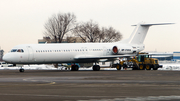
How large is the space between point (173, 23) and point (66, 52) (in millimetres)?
16759

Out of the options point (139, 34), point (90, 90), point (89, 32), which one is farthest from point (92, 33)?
point (90, 90)

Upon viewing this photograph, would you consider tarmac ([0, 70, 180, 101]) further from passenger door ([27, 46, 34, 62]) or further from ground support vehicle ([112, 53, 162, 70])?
ground support vehicle ([112, 53, 162, 70])

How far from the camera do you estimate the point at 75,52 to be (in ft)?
155

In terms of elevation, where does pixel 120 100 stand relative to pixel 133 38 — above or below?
below

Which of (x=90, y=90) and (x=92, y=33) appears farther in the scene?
(x=92, y=33)

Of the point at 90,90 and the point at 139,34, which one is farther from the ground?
the point at 139,34

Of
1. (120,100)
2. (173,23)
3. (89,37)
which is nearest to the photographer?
(120,100)

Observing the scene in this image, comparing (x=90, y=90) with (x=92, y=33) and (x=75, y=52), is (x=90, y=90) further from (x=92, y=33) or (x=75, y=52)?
(x=92, y=33)

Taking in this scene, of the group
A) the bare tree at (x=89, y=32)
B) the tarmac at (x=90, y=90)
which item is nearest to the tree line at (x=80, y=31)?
the bare tree at (x=89, y=32)

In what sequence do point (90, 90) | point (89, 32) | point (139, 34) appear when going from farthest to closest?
1. point (89, 32)
2. point (139, 34)
3. point (90, 90)

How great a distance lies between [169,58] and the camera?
18950 centimetres

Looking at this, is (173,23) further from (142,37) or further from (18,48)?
(18,48)

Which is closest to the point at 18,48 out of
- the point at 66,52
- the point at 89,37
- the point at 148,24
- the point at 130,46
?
the point at 66,52

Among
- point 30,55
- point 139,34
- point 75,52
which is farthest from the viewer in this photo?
point 139,34
